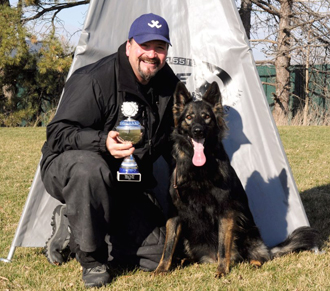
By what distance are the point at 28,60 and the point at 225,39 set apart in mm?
11590

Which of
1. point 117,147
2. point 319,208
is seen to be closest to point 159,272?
point 117,147

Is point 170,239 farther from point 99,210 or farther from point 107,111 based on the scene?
point 107,111

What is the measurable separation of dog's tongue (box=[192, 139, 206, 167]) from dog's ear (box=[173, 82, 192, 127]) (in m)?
0.26

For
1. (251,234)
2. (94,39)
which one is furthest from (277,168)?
(94,39)

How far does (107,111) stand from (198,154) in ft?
2.27

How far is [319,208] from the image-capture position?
4.63 m

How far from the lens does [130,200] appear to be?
132 inches

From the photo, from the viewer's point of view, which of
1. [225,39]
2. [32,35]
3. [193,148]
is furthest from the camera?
[32,35]

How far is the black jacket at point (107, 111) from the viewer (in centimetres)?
282

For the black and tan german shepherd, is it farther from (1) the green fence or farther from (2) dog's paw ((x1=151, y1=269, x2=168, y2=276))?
(1) the green fence

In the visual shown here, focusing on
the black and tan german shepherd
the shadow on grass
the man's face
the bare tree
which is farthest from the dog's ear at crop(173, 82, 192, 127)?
the bare tree

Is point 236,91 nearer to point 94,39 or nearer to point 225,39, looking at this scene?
point 225,39

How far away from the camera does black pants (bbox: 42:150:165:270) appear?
2.66 metres

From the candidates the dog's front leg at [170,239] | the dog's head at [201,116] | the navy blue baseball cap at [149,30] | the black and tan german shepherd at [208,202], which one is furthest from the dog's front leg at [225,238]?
the navy blue baseball cap at [149,30]
